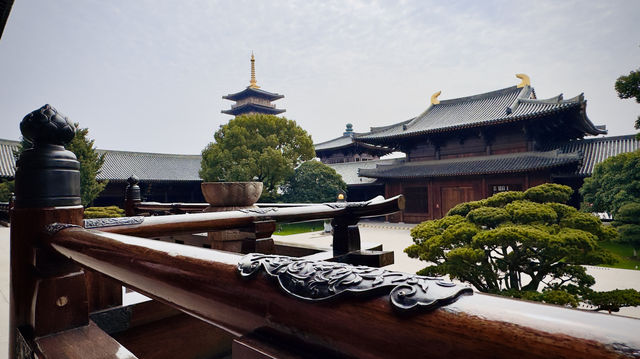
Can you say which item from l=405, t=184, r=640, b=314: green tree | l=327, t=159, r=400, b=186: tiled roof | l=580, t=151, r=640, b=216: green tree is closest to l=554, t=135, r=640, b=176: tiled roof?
l=580, t=151, r=640, b=216: green tree

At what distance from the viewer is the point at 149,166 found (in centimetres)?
2277

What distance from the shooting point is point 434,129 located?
16328mm

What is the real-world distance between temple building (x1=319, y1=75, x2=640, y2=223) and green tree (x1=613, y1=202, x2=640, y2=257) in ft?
14.1

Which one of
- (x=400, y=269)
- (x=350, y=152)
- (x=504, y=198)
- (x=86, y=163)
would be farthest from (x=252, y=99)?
(x=504, y=198)

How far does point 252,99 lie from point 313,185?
21413 mm

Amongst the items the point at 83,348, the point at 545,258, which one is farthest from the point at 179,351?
the point at 545,258

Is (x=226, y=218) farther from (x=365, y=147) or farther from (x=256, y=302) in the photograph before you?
(x=365, y=147)

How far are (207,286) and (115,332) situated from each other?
1.23 meters

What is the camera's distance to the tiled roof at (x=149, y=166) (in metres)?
21.2

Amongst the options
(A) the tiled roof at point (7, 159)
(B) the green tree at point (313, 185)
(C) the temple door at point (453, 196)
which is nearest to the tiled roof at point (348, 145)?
(B) the green tree at point (313, 185)

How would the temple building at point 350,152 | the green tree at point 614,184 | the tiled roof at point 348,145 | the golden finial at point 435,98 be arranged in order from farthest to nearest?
the temple building at point 350,152 → the tiled roof at point 348,145 → the golden finial at point 435,98 → the green tree at point 614,184

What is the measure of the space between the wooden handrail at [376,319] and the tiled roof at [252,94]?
3714cm

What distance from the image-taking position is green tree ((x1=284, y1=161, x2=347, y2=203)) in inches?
736

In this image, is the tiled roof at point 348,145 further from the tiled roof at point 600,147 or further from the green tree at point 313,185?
the tiled roof at point 600,147
